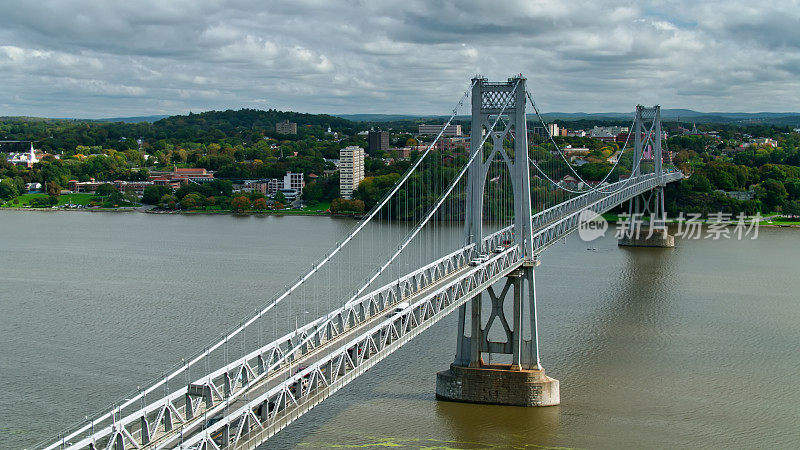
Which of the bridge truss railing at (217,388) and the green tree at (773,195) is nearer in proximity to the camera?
the bridge truss railing at (217,388)

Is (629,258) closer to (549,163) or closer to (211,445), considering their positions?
(549,163)

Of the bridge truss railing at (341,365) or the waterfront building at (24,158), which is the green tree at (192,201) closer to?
the waterfront building at (24,158)

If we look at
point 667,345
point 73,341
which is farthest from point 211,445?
point 667,345

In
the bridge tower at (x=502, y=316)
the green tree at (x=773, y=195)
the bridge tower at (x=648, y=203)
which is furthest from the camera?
the green tree at (x=773, y=195)

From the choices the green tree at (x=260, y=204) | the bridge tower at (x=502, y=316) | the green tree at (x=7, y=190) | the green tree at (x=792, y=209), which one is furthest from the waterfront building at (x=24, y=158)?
the bridge tower at (x=502, y=316)

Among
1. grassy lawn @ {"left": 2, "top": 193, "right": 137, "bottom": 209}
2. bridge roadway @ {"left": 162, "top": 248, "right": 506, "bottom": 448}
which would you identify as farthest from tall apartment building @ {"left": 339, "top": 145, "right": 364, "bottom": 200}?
bridge roadway @ {"left": 162, "top": 248, "right": 506, "bottom": 448}

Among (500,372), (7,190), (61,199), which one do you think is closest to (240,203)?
(61,199)
